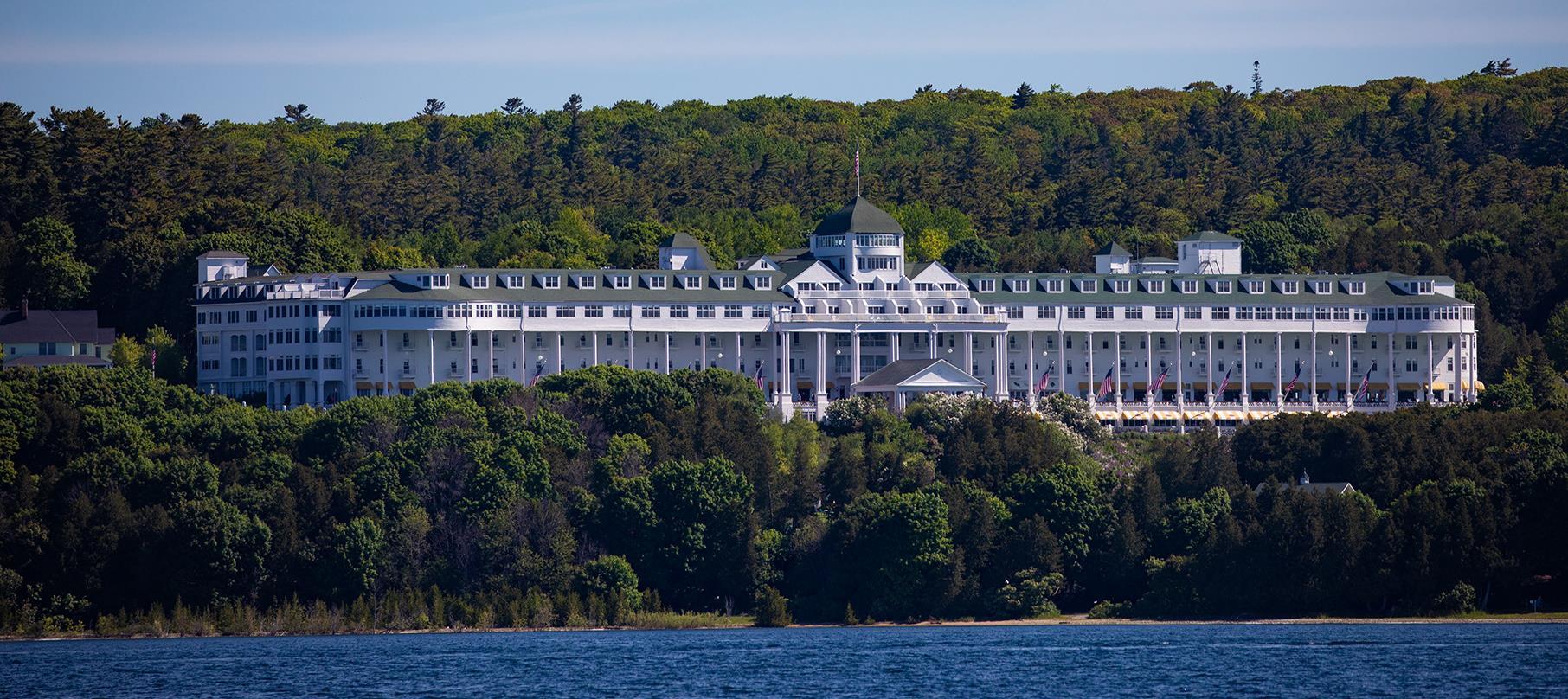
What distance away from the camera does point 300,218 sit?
623ft

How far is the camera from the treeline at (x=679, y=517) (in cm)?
13550

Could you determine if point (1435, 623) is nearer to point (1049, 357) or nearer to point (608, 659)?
point (608, 659)

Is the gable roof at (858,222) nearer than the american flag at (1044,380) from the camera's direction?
No

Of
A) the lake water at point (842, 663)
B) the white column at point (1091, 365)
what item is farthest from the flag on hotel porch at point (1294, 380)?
the lake water at point (842, 663)

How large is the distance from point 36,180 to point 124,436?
52.5 m

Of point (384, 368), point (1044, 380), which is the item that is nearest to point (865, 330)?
point (1044, 380)

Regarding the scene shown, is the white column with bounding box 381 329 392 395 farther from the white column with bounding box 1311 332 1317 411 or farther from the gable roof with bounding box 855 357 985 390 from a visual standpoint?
the white column with bounding box 1311 332 1317 411

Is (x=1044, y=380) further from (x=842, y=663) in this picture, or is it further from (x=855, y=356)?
(x=842, y=663)

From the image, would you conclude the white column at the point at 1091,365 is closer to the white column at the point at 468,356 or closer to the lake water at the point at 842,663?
the white column at the point at 468,356

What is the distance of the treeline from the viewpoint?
136 m

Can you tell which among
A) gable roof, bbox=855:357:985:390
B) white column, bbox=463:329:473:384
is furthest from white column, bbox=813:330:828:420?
white column, bbox=463:329:473:384

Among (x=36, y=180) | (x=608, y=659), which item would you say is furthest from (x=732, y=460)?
(x=36, y=180)

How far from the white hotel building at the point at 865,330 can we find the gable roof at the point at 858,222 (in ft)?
0.65

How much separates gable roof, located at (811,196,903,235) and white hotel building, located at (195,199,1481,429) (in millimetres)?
198
